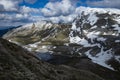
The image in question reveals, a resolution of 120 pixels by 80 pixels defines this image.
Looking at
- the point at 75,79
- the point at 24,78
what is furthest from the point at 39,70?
the point at 75,79

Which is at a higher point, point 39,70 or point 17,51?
point 17,51

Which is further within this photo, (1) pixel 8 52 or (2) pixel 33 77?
(1) pixel 8 52

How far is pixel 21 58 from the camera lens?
41.1 metres

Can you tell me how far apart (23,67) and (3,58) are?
319 cm

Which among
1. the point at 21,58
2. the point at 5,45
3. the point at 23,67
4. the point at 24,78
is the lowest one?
the point at 24,78

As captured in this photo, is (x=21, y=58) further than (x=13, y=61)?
Yes

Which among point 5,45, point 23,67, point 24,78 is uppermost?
point 5,45

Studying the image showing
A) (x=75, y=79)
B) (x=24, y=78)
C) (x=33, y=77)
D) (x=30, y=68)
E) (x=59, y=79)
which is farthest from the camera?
(x=75, y=79)

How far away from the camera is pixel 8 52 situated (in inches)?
1587

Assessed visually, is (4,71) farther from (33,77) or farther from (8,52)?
(8,52)

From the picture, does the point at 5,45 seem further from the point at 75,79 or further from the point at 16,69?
the point at 75,79

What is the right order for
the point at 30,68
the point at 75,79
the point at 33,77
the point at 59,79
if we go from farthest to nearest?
the point at 75,79 → the point at 59,79 → the point at 30,68 → the point at 33,77

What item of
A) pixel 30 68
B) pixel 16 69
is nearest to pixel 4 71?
pixel 16 69

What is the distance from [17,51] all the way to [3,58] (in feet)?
27.8
